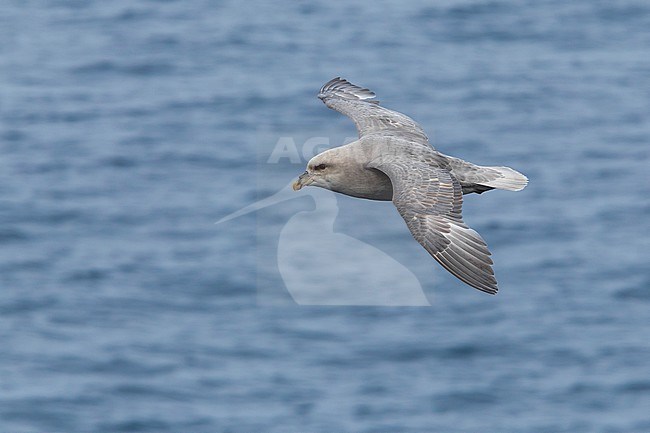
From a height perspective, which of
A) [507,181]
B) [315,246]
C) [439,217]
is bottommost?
[315,246]

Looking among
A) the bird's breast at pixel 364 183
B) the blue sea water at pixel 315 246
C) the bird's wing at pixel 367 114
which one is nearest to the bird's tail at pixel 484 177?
the bird's breast at pixel 364 183

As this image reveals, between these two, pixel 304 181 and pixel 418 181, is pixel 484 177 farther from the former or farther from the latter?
pixel 304 181

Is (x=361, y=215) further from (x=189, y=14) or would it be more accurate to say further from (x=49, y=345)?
(x=189, y=14)

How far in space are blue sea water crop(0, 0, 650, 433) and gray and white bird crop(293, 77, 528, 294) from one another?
Result: 2904 cm

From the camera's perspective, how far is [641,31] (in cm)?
7175

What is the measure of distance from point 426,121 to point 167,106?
1311cm

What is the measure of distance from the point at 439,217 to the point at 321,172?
1.78 m

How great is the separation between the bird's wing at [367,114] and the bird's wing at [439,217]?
1.50 meters

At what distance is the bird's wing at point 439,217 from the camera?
13.4 meters

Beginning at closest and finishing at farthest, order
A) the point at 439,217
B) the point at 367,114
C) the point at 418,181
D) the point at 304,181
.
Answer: the point at 439,217
the point at 418,181
the point at 304,181
the point at 367,114

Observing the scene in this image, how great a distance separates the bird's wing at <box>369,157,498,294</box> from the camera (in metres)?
13.4

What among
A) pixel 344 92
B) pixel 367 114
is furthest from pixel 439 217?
pixel 344 92

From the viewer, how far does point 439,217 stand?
546 inches

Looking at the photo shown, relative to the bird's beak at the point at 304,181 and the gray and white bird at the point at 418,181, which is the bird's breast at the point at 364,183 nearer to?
the gray and white bird at the point at 418,181
